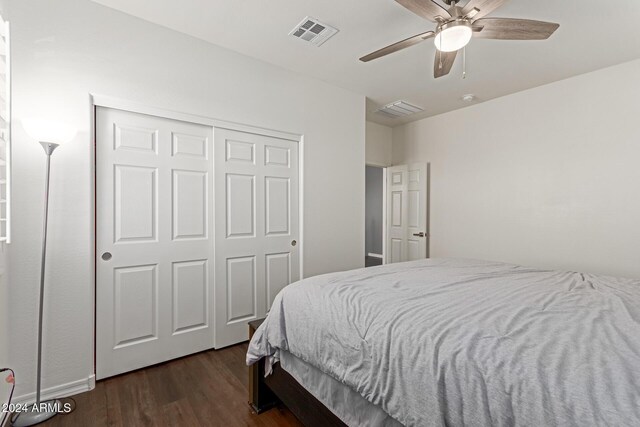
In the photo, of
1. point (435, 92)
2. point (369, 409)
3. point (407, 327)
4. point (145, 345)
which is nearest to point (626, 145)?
point (435, 92)

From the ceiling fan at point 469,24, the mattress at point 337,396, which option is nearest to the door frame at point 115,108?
the mattress at point 337,396

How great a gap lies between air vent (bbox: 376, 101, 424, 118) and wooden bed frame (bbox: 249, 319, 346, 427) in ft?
10.8

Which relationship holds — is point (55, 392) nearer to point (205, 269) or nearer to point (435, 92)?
point (205, 269)

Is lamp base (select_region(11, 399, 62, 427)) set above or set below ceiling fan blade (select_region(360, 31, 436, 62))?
below

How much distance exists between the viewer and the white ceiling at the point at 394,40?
2193 millimetres

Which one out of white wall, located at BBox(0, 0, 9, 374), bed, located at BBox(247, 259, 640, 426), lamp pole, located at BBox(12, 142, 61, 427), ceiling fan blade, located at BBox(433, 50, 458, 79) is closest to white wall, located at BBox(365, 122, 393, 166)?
ceiling fan blade, located at BBox(433, 50, 458, 79)

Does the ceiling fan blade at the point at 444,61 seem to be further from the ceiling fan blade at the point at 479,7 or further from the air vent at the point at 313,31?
the air vent at the point at 313,31

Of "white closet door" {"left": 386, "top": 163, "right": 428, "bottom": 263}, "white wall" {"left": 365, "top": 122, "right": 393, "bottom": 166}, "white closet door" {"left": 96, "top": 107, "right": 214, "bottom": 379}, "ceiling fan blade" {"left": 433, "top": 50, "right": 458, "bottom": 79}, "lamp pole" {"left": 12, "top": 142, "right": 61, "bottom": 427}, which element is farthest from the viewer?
"white wall" {"left": 365, "top": 122, "right": 393, "bottom": 166}

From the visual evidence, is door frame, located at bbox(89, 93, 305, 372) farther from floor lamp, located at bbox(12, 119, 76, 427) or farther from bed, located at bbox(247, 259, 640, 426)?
bed, located at bbox(247, 259, 640, 426)

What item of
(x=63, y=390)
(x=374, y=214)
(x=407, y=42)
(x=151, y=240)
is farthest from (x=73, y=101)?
(x=374, y=214)

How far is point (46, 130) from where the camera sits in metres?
1.78

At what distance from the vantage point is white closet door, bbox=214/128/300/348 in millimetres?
2768

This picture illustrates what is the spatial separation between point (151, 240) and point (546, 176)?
4075 millimetres

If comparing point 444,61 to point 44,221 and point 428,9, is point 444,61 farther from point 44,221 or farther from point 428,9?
point 44,221
